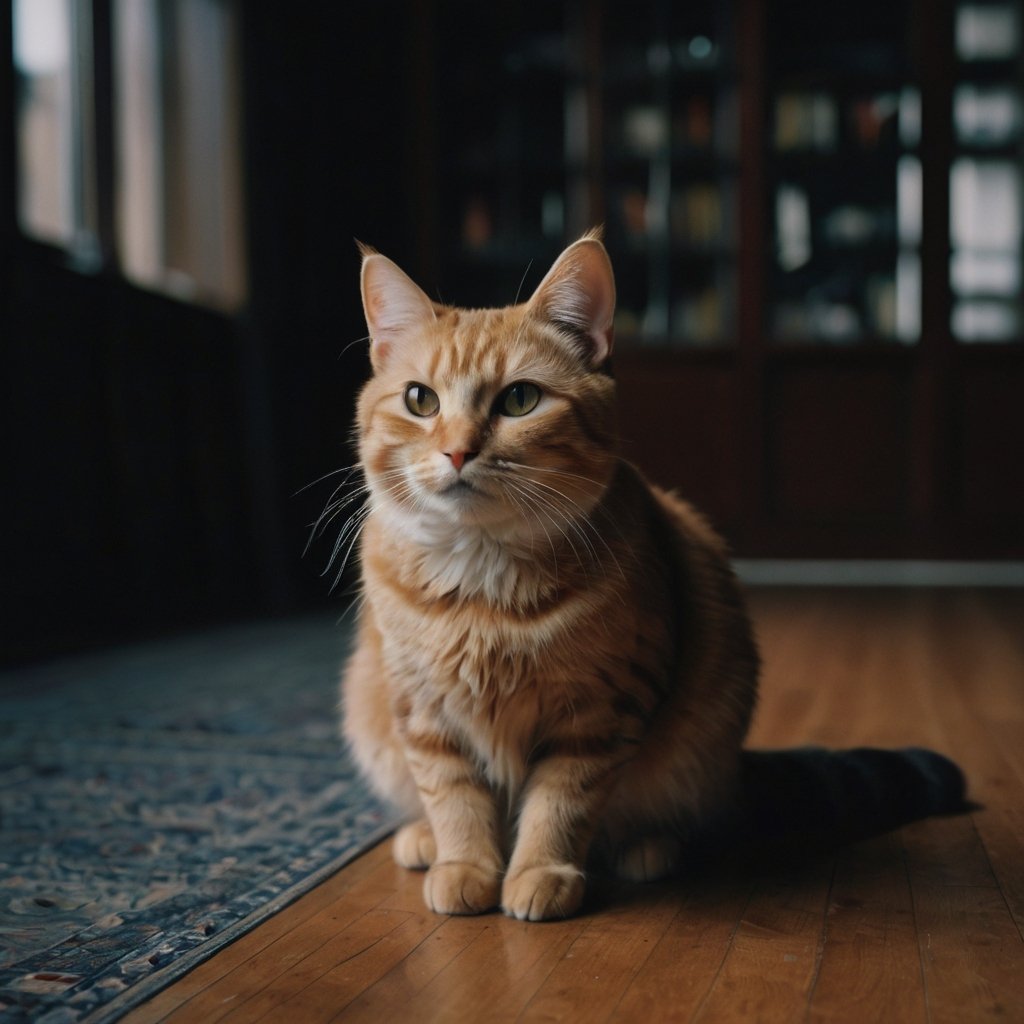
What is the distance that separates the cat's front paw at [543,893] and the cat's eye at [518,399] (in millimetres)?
473

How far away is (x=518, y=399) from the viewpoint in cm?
115

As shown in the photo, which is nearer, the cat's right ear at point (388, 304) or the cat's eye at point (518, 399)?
the cat's eye at point (518, 399)

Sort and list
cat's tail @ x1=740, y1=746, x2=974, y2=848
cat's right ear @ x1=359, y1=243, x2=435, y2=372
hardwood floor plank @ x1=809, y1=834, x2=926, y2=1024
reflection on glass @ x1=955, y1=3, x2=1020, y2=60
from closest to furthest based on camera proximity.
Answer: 1. hardwood floor plank @ x1=809, y1=834, x2=926, y2=1024
2. cat's right ear @ x1=359, y1=243, x2=435, y2=372
3. cat's tail @ x1=740, y1=746, x2=974, y2=848
4. reflection on glass @ x1=955, y1=3, x2=1020, y2=60

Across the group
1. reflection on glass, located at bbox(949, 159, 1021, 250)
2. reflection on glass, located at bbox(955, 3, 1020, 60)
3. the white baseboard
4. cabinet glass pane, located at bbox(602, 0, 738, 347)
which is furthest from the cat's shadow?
reflection on glass, located at bbox(955, 3, 1020, 60)

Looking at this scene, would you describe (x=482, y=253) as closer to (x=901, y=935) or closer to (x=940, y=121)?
(x=940, y=121)

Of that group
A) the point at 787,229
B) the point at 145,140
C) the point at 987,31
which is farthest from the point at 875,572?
the point at 145,140

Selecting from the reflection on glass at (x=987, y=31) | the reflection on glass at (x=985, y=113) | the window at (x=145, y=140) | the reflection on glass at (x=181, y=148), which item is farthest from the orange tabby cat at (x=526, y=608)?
the reflection on glass at (x=987, y=31)

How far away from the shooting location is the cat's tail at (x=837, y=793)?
1.40 metres

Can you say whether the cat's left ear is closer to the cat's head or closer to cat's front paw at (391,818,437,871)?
the cat's head

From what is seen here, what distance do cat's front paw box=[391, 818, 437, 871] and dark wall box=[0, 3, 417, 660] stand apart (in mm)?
1596

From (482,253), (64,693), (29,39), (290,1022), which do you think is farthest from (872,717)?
(482,253)

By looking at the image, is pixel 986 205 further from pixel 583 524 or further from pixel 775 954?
pixel 775 954

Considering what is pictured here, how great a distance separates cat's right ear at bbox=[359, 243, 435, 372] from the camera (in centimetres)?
125

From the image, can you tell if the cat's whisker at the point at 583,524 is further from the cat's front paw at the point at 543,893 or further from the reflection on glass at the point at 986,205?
the reflection on glass at the point at 986,205
